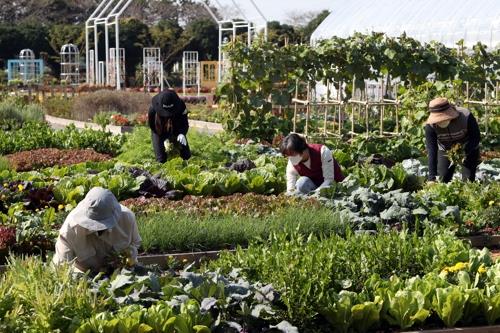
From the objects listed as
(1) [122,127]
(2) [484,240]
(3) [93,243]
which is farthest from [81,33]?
(3) [93,243]

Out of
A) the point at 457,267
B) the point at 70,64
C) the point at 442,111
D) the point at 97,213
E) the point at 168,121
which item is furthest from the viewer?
the point at 70,64

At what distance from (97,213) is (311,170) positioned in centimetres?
412

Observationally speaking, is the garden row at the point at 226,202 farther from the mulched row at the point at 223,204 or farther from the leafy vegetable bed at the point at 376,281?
the leafy vegetable bed at the point at 376,281

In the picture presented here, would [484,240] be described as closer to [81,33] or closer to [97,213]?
[97,213]

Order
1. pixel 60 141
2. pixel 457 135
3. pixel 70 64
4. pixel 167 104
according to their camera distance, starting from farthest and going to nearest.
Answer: pixel 70 64, pixel 60 141, pixel 167 104, pixel 457 135

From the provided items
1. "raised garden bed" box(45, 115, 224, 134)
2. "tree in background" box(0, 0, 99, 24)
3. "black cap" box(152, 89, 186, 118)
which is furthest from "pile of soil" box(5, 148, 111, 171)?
"tree in background" box(0, 0, 99, 24)

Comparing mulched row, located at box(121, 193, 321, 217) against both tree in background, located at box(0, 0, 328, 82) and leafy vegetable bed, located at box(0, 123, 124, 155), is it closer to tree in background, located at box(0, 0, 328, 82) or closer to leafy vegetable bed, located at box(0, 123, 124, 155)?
leafy vegetable bed, located at box(0, 123, 124, 155)

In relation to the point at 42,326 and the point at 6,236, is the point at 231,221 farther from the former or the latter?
the point at 42,326

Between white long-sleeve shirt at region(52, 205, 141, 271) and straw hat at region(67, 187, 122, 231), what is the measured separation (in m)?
0.09

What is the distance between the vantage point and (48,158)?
1404cm

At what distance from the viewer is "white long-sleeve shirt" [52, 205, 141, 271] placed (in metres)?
6.07

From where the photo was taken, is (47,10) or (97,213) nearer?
(97,213)

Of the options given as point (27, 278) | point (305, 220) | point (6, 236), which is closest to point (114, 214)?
point (27, 278)

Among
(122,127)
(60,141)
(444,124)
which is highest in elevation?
(444,124)
